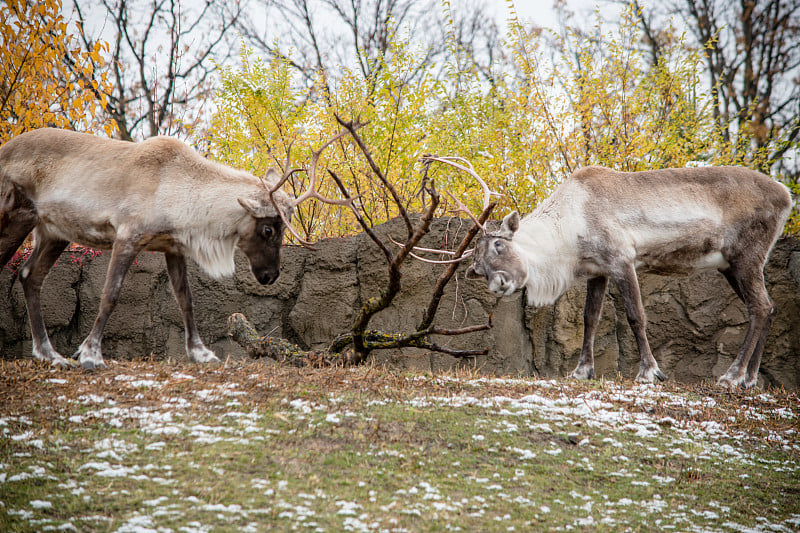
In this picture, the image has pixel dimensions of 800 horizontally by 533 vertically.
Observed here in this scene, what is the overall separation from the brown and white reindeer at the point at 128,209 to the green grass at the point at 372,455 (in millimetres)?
1089

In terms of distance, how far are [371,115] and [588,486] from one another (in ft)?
20.2

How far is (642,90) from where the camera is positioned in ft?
27.2

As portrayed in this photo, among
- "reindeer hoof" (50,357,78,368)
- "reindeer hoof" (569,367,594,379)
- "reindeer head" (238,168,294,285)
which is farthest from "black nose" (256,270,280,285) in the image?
"reindeer hoof" (569,367,594,379)

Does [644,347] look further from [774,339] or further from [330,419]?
[330,419]

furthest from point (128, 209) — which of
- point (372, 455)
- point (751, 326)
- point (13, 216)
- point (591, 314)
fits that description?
point (751, 326)

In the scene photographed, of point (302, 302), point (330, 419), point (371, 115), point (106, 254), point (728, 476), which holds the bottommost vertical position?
point (728, 476)

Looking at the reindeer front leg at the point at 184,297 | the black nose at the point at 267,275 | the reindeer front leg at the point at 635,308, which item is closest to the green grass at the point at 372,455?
the reindeer front leg at the point at 635,308

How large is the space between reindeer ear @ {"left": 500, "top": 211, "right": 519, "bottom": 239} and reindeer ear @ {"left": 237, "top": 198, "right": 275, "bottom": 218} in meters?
2.22

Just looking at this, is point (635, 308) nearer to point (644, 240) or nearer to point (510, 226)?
point (644, 240)

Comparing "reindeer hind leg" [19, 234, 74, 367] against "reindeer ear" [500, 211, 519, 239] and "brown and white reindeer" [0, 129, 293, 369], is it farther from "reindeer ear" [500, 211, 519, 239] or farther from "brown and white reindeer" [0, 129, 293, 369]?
"reindeer ear" [500, 211, 519, 239]

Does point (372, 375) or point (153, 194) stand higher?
point (153, 194)

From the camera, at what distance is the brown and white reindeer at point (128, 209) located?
5.46m

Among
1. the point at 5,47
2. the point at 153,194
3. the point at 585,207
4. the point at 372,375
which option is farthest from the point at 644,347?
the point at 5,47

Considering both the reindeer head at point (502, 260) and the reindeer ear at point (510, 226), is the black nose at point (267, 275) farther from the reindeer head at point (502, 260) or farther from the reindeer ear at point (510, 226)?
the reindeer ear at point (510, 226)
